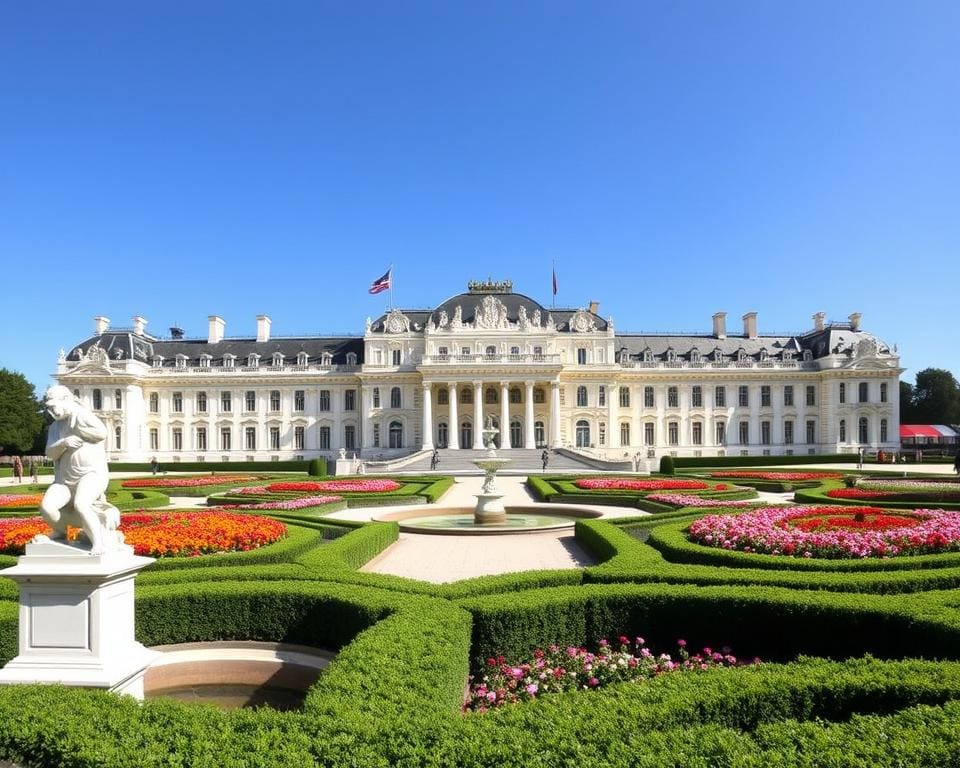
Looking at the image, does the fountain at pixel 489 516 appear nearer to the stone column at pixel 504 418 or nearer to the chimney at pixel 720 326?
the stone column at pixel 504 418

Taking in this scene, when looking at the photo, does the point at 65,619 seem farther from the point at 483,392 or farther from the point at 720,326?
the point at 720,326

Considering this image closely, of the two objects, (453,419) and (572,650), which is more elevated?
(453,419)

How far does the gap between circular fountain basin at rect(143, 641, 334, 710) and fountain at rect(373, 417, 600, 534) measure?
9.93 meters

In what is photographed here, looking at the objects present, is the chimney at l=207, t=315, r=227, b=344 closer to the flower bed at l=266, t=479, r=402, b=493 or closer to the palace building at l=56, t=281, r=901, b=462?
the palace building at l=56, t=281, r=901, b=462

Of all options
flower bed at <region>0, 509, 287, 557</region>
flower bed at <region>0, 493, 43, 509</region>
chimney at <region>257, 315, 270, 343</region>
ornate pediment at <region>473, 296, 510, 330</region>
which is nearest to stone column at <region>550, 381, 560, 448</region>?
ornate pediment at <region>473, 296, 510, 330</region>

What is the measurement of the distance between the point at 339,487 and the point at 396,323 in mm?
34832

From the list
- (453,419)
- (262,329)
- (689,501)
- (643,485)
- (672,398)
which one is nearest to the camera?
(689,501)

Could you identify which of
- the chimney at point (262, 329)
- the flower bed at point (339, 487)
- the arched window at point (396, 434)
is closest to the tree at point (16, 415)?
the chimney at point (262, 329)

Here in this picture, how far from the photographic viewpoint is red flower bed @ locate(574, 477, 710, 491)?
2702 centimetres

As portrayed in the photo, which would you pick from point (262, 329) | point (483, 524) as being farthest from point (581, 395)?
point (483, 524)

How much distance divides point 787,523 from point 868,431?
57186 mm

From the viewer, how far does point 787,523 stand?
1373cm

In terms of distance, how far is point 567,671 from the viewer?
740cm

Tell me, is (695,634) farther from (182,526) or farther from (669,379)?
(669,379)
